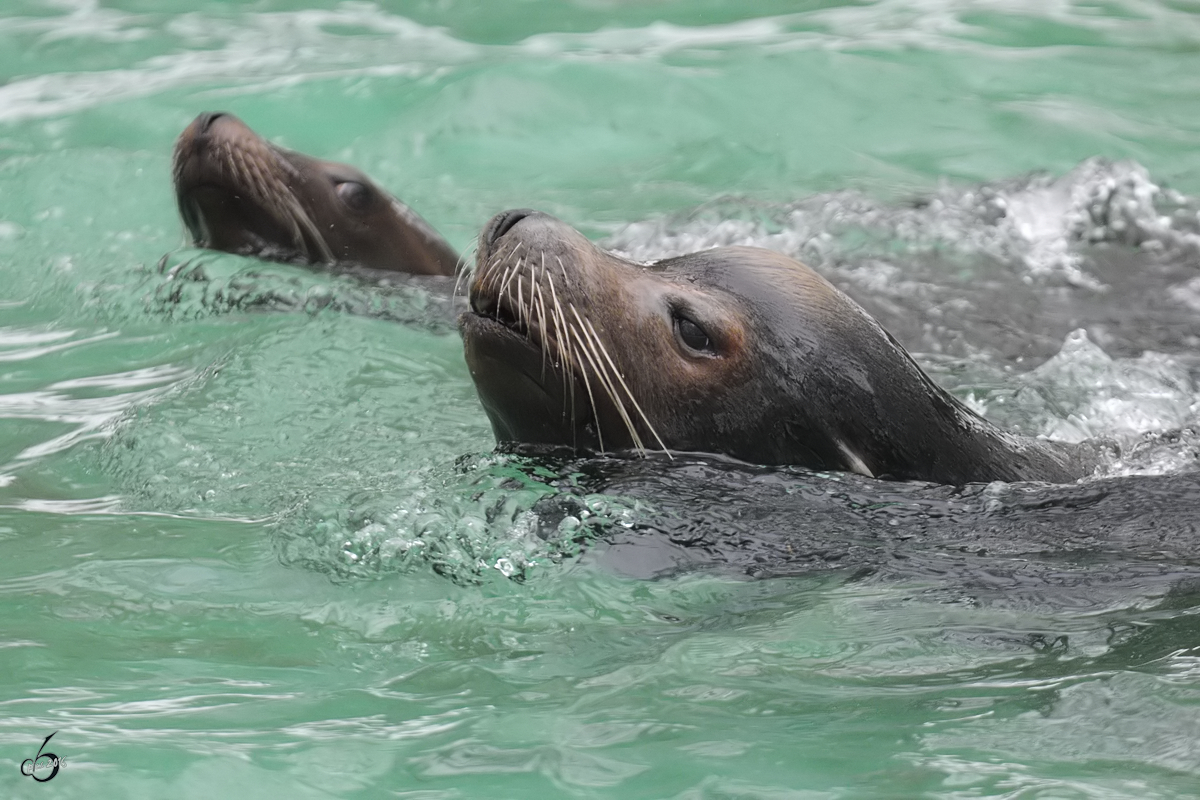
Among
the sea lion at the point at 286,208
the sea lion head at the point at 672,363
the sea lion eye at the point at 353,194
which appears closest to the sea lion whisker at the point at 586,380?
the sea lion head at the point at 672,363

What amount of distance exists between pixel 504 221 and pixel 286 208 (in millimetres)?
2224

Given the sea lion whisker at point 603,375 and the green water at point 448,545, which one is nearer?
the green water at point 448,545

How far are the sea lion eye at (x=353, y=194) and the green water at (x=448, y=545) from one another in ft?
1.75

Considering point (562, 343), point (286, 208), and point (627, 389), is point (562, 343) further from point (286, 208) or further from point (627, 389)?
point (286, 208)

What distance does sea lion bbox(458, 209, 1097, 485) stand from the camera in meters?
3.60

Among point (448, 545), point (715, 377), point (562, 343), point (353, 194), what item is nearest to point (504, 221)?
point (562, 343)

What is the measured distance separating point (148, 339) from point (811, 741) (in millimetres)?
3622

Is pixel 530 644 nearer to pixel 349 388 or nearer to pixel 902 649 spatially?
pixel 902 649

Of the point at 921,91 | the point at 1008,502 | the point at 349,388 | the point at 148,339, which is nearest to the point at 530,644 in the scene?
the point at 1008,502

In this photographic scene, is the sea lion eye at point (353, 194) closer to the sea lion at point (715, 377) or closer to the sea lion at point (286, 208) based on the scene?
the sea lion at point (286, 208)

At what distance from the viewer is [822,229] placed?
6.53m

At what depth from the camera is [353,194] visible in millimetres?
6012

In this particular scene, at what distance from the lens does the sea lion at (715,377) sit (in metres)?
3.60

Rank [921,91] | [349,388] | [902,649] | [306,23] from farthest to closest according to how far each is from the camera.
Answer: [306,23] → [921,91] → [349,388] → [902,649]
